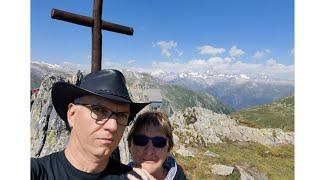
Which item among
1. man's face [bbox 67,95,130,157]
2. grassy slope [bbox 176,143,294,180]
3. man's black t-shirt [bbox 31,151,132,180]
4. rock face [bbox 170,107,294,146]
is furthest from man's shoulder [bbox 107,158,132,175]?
rock face [bbox 170,107,294,146]

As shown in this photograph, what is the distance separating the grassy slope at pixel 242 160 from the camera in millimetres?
31266

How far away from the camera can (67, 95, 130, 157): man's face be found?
343 cm

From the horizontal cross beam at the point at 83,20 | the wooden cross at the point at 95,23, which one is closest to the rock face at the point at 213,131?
the horizontal cross beam at the point at 83,20

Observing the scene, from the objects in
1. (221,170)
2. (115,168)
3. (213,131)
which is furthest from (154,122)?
(213,131)

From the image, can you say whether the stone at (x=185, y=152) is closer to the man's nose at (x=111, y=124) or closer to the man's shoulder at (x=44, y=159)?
the man's shoulder at (x=44, y=159)

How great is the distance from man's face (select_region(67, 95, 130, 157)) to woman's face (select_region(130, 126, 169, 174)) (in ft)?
5.32

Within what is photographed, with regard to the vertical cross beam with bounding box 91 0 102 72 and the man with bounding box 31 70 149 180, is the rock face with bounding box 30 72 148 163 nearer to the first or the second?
the vertical cross beam with bounding box 91 0 102 72

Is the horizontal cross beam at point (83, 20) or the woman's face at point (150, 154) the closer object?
the woman's face at point (150, 154)

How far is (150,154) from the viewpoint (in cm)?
521

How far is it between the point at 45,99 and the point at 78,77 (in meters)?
3.35

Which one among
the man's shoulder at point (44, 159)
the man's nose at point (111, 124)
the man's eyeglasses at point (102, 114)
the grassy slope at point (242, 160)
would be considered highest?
the man's eyeglasses at point (102, 114)

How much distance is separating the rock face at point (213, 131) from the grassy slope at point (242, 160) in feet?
6.77

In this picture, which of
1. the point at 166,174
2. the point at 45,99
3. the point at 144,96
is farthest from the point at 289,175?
the point at 166,174

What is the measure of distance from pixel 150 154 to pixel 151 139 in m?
0.21
